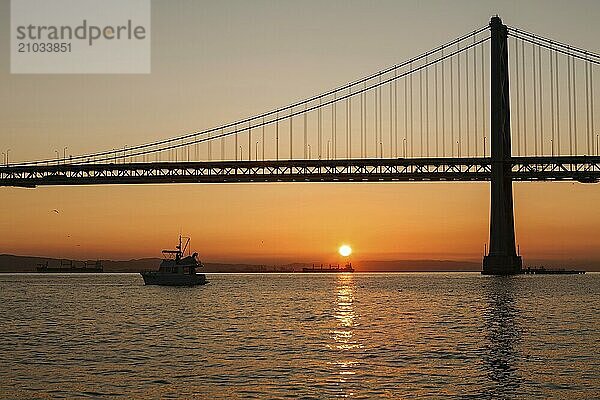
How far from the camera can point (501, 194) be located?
83312mm

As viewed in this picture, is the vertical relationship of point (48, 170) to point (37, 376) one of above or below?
above

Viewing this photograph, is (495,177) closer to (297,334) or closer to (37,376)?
(297,334)

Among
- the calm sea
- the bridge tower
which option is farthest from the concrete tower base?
the calm sea

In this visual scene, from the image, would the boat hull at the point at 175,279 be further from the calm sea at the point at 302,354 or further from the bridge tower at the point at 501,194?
the calm sea at the point at 302,354

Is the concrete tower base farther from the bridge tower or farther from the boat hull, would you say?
the boat hull

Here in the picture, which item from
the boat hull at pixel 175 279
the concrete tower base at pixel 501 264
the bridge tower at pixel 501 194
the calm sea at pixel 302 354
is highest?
the bridge tower at pixel 501 194

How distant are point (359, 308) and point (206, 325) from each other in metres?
15.9

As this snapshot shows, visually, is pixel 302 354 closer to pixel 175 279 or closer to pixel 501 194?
pixel 501 194

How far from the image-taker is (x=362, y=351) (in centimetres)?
2986

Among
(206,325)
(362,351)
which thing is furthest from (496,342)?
(206,325)

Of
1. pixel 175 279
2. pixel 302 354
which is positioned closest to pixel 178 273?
pixel 175 279

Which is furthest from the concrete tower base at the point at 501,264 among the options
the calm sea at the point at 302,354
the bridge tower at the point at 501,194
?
the calm sea at the point at 302,354

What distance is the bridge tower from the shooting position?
83.8 m

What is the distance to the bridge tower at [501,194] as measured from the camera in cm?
8375
